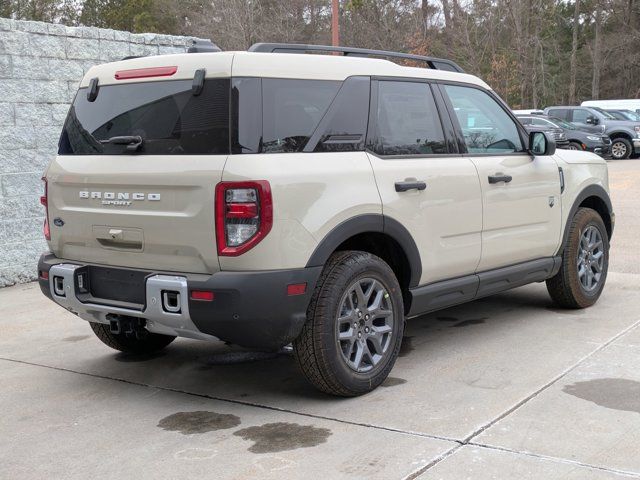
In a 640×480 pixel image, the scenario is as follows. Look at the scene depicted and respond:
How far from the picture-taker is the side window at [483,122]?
551 centimetres

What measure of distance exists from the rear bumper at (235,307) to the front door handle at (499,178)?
5.74 ft

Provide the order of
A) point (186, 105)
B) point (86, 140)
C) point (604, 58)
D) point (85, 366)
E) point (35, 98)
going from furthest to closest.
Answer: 1. point (604, 58)
2. point (35, 98)
3. point (85, 366)
4. point (86, 140)
5. point (186, 105)

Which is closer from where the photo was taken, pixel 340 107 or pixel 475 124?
pixel 340 107

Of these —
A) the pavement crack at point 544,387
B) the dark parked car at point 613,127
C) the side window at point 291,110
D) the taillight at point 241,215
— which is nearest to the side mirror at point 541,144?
the pavement crack at point 544,387

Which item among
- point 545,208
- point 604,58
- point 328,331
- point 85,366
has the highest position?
point 604,58

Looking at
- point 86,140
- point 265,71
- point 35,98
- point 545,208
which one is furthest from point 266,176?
point 35,98

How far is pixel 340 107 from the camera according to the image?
15.2ft

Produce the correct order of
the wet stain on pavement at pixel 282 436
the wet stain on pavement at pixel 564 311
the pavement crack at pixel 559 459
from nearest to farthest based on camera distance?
the pavement crack at pixel 559 459, the wet stain on pavement at pixel 282 436, the wet stain on pavement at pixel 564 311

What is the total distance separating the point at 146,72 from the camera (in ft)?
15.0

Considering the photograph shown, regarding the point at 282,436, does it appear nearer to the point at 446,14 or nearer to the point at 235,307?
the point at 235,307

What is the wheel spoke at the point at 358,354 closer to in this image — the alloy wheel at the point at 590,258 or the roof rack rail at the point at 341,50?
the roof rack rail at the point at 341,50

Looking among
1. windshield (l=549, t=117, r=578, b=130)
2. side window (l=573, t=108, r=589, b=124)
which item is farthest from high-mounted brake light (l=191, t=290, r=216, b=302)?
side window (l=573, t=108, r=589, b=124)

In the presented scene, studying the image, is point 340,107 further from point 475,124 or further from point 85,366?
point 85,366

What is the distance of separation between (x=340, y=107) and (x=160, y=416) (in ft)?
6.51
